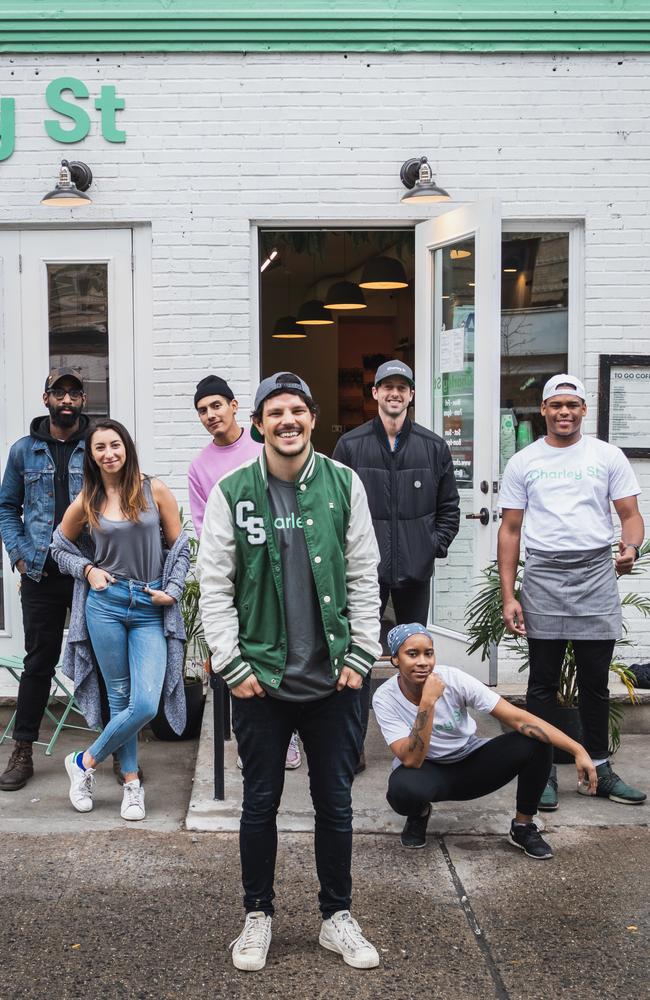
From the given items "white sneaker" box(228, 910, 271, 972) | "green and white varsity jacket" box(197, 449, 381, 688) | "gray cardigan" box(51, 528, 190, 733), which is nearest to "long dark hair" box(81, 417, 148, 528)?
"gray cardigan" box(51, 528, 190, 733)

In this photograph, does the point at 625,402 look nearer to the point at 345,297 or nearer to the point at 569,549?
the point at 569,549

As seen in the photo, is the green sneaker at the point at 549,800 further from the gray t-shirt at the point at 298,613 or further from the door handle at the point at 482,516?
the gray t-shirt at the point at 298,613

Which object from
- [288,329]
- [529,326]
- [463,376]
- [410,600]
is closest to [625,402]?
[529,326]

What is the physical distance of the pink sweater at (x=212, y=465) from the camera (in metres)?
5.15

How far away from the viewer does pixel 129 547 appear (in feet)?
16.0

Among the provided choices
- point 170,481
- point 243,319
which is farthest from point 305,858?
point 243,319

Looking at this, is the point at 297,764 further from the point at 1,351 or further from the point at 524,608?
the point at 1,351

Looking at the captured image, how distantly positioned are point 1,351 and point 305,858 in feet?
12.1

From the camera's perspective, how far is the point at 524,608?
4.99 metres

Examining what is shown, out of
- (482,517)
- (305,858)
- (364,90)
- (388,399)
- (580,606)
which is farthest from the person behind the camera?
(364,90)

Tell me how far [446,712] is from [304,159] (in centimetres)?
362

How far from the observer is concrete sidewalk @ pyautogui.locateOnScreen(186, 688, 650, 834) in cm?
477

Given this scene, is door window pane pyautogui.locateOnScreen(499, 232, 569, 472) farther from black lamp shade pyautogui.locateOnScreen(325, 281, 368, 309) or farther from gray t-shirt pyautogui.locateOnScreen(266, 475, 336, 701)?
black lamp shade pyautogui.locateOnScreen(325, 281, 368, 309)

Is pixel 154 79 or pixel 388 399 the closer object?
pixel 388 399
